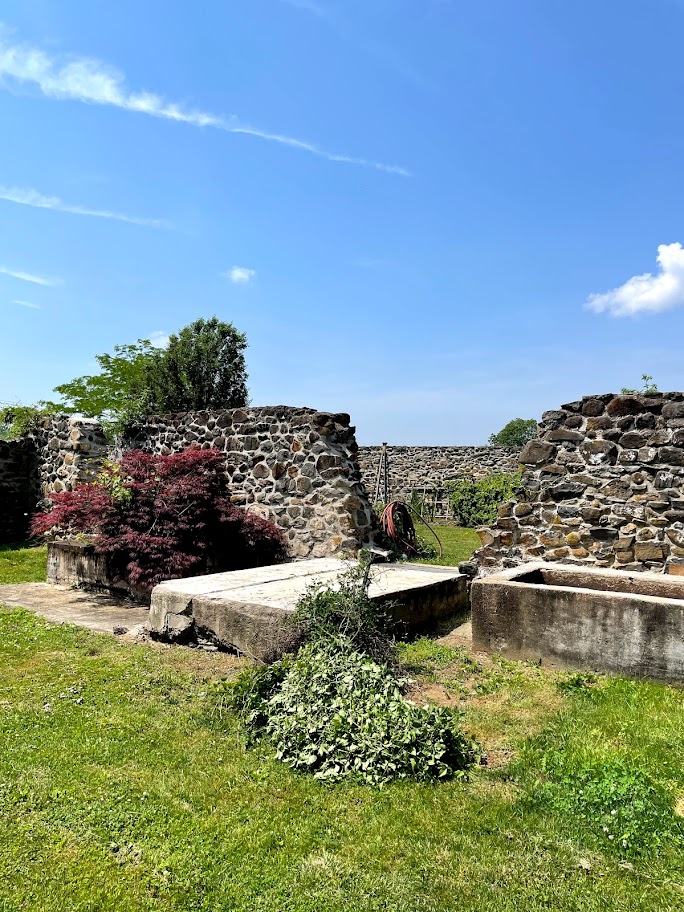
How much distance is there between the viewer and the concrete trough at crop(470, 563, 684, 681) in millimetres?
3721

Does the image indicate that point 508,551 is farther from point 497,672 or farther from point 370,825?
point 370,825

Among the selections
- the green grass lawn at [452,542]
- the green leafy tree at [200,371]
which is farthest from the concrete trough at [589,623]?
the green leafy tree at [200,371]

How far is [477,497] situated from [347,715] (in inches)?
586

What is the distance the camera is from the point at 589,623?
3984 mm

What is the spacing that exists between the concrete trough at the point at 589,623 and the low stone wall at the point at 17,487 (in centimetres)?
1004

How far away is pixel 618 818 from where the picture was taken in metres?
2.33

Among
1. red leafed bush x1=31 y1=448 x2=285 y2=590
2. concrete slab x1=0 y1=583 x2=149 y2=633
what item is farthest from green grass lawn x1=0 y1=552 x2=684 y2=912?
red leafed bush x1=31 y1=448 x2=285 y2=590

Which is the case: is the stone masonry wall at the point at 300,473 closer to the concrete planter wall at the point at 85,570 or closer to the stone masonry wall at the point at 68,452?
the concrete planter wall at the point at 85,570

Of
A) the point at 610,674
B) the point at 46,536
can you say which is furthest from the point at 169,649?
the point at 46,536

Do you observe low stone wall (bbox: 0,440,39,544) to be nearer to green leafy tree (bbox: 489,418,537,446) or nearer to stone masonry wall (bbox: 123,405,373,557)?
stone masonry wall (bbox: 123,405,373,557)

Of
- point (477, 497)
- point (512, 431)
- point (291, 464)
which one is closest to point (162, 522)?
point (291, 464)

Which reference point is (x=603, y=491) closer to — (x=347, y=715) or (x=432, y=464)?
(x=347, y=715)

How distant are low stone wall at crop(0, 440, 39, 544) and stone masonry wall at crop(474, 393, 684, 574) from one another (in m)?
9.20

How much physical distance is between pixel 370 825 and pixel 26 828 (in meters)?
1.28
